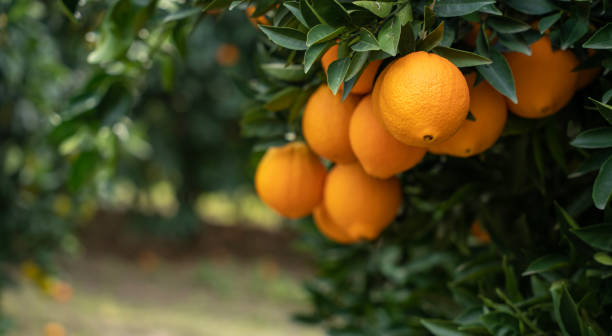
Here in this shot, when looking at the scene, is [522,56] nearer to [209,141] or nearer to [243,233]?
[209,141]

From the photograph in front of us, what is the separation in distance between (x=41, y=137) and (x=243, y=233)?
224 inches

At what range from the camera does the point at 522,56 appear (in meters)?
0.79

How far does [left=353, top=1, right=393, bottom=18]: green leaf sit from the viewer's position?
0.69 m

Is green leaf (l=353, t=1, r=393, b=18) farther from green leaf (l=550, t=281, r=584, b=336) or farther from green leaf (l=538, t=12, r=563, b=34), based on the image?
green leaf (l=550, t=281, r=584, b=336)

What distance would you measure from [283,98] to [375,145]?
0.71ft

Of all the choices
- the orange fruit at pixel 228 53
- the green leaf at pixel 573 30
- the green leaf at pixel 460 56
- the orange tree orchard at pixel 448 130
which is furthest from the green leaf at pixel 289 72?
the orange fruit at pixel 228 53

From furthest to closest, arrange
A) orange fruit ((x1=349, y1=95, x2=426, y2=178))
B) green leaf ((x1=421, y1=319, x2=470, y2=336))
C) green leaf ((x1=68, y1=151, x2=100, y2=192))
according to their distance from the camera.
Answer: green leaf ((x1=68, y1=151, x2=100, y2=192))
green leaf ((x1=421, y1=319, x2=470, y2=336))
orange fruit ((x1=349, y1=95, x2=426, y2=178))

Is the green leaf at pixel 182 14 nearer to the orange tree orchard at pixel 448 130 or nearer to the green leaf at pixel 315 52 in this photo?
the orange tree orchard at pixel 448 130

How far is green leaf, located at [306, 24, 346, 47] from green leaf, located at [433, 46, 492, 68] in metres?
0.13

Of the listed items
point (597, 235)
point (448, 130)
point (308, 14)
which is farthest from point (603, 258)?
point (308, 14)

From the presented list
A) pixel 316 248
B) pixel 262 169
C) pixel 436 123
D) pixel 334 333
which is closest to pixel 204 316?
pixel 316 248

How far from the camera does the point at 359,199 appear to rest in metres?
0.88

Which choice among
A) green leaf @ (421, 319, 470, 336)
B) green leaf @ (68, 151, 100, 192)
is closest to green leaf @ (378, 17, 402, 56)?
green leaf @ (421, 319, 470, 336)

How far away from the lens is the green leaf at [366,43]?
26.1 inches
